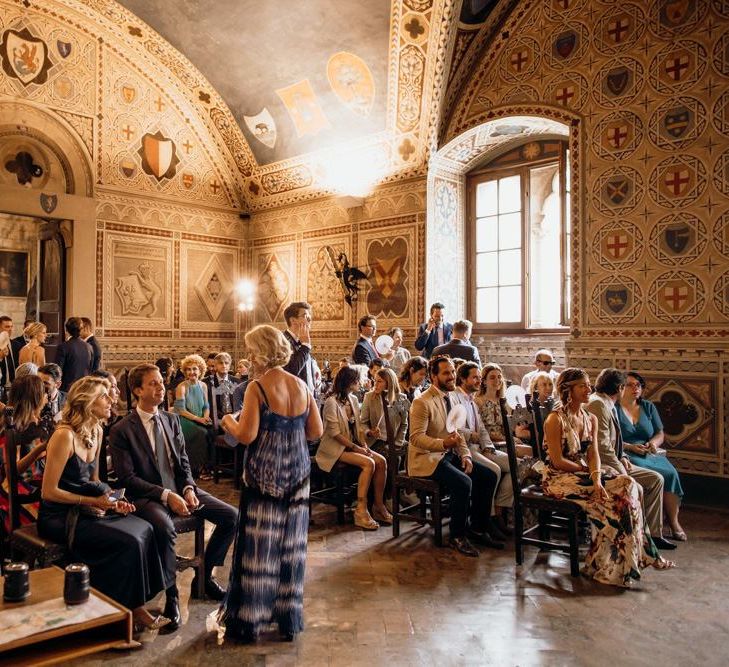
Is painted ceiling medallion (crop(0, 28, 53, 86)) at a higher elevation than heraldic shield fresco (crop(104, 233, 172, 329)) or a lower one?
higher

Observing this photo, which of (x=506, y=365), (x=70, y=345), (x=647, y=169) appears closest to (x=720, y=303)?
(x=647, y=169)

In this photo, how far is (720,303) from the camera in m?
6.66

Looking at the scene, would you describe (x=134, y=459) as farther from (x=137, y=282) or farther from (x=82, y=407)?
(x=137, y=282)

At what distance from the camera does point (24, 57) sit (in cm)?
986

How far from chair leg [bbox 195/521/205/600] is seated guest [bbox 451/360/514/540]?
7.10 feet

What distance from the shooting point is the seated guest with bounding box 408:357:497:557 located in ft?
16.3

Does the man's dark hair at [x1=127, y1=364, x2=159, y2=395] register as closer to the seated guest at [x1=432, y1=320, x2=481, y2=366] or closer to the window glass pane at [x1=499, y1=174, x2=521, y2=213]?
the seated guest at [x1=432, y1=320, x2=481, y2=366]

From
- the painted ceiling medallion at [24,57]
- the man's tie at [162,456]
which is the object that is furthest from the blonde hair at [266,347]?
the painted ceiling medallion at [24,57]

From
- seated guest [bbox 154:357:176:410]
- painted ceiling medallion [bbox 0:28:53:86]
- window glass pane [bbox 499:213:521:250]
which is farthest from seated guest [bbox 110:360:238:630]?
painted ceiling medallion [bbox 0:28:53:86]

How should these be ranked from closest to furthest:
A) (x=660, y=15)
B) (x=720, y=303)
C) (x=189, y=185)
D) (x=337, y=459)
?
1. (x=337, y=459)
2. (x=720, y=303)
3. (x=660, y=15)
4. (x=189, y=185)

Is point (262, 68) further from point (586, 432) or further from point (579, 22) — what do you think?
point (586, 432)

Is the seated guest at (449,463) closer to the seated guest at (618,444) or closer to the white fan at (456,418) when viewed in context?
the white fan at (456,418)

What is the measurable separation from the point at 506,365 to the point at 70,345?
17.4 ft

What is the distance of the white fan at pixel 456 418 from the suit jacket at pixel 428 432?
0.13ft
